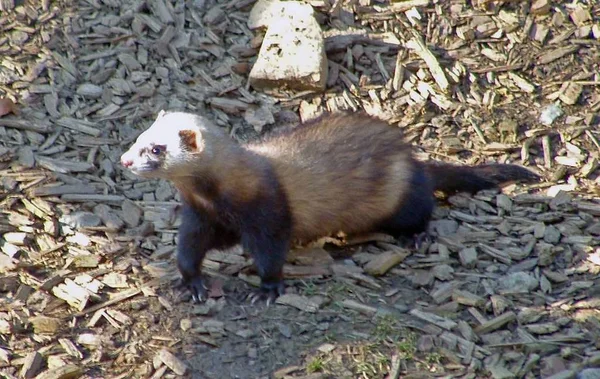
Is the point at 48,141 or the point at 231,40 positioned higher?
the point at 231,40

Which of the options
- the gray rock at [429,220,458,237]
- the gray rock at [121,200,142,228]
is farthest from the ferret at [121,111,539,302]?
the gray rock at [121,200,142,228]

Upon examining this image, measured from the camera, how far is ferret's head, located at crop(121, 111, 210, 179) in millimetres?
5949

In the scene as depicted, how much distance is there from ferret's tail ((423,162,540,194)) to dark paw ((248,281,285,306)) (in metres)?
1.79

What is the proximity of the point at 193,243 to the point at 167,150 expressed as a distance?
2.33ft

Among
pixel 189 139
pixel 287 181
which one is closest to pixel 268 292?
pixel 287 181

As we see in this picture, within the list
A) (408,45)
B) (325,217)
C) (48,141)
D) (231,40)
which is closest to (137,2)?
(231,40)

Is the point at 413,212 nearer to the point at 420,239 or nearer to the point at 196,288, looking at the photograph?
the point at 420,239

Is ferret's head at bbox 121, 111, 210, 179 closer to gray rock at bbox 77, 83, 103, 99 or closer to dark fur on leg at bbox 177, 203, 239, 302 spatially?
dark fur on leg at bbox 177, 203, 239, 302

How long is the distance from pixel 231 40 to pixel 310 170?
2.28m

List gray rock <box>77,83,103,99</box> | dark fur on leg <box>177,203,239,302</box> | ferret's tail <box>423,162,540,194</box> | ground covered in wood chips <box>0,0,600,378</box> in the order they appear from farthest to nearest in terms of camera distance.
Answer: gray rock <box>77,83,103,99</box>
ferret's tail <box>423,162,540,194</box>
dark fur on leg <box>177,203,239,302</box>
ground covered in wood chips <box>0,0,600,378</box>

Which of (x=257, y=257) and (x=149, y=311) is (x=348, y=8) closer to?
(x=257, y=257)

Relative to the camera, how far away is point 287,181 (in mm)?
6562

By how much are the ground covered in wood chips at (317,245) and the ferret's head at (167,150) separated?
0.85 m

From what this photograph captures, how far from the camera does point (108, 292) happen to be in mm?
6195
